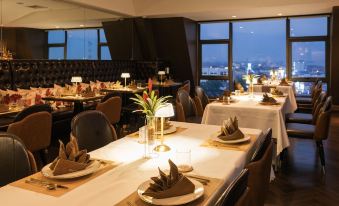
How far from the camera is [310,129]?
4426 mm

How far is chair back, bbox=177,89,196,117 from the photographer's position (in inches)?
194

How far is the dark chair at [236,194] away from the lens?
120 centimetres

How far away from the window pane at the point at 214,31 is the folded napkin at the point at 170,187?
9.47 meters

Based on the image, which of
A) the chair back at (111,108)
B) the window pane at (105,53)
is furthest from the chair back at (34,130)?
the window pane at (105,53)

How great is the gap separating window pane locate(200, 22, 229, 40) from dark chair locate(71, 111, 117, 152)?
8423 millimetres

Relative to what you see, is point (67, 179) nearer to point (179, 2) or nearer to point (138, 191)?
point (138, 191)

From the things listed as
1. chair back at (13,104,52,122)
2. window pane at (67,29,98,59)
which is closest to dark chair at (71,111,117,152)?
chair back at (13,104,52,122)

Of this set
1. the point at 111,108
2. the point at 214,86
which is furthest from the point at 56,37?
the point at 214,86

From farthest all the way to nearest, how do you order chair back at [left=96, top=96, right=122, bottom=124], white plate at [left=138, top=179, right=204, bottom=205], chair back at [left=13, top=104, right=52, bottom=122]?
chair back at [left=96, top=96, right=122, bottom=124] < chair back at [left=13, top=104, right=52, bottom=122] < white plate at [left=138, top=179, right=204, bottom=205]

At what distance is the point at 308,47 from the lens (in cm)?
969

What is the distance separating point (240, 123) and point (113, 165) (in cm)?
272

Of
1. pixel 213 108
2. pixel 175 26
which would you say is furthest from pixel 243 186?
pixel 175 26

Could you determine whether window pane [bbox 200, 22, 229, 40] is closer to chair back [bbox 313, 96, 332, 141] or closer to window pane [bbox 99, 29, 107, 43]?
window pane [bbox 99, 29, 107, 43]

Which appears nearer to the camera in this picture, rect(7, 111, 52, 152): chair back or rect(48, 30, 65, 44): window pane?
rect(7, 111, 52, 152): chair back
